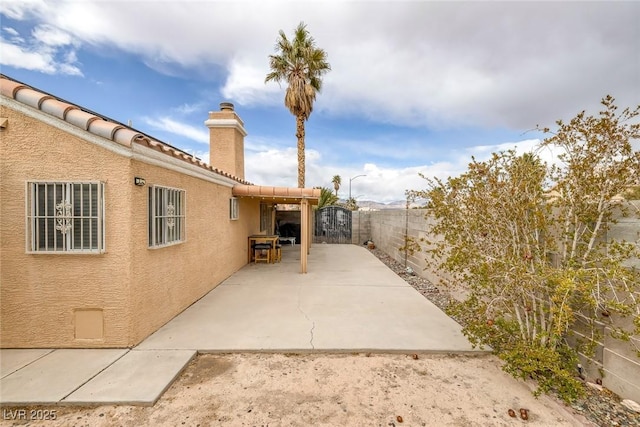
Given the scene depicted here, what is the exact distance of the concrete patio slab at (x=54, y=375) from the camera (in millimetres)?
2996

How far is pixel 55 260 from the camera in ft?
13.3

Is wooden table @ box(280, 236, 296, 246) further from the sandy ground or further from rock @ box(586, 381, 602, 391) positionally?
rock @ box(586, 381, 602, 391)

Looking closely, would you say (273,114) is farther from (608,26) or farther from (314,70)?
(608,26)

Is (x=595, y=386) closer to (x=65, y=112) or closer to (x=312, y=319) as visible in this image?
(x=312, y=319)

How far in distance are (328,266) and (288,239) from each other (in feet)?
22.3

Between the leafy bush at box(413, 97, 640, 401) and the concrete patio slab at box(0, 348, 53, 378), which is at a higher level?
the leafy bush at box(413, 97, 640, 401)

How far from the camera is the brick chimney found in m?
11.3

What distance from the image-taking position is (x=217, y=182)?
297 inches

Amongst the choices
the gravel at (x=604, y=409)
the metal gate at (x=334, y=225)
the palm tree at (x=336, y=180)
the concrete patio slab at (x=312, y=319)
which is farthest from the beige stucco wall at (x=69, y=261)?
the palm tree at (x=336, y=180)

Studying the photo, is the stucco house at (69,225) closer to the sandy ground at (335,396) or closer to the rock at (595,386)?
the sandy ground at (335,396)

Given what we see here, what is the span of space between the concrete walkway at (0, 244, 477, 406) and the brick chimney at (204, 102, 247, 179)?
17.3ft

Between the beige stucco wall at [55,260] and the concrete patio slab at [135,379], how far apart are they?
0.63 metres

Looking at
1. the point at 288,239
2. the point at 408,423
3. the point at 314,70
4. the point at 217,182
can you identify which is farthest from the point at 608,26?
the point at 288,239

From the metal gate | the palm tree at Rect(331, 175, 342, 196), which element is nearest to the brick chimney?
the metal gate
